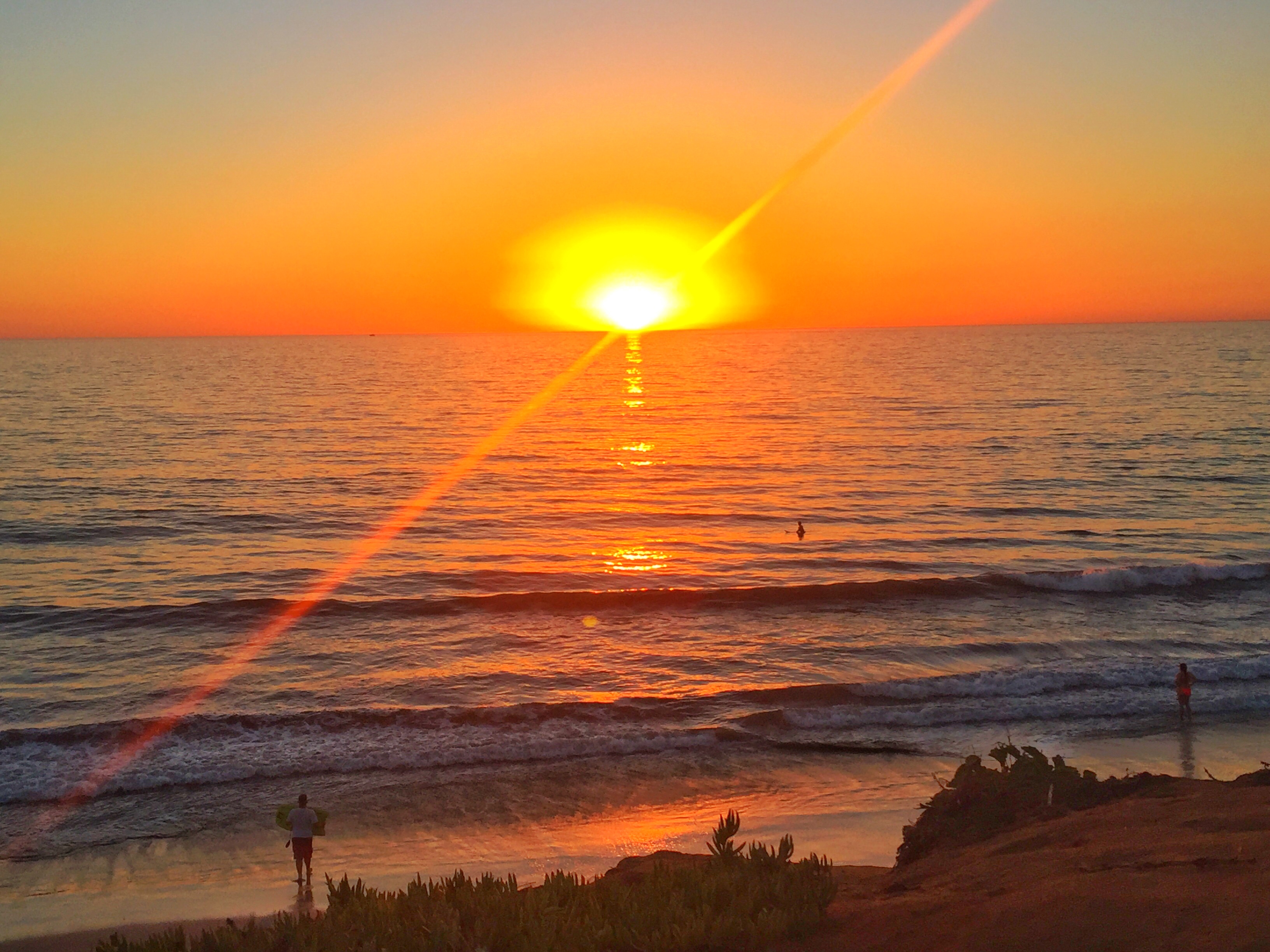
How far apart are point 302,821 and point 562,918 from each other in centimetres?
668

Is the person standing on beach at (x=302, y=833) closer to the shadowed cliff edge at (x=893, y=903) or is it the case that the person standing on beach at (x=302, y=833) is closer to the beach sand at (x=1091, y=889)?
the shadowed cliff edge at (x=893, y=903)

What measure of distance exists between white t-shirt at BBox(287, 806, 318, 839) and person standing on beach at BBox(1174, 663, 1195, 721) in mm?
15443

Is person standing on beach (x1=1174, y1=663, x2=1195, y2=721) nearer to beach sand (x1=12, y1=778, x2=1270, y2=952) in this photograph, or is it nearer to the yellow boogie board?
beach sand (x1=12, y1=778, x2=1270, y2=952)

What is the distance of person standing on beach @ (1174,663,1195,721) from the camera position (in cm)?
1873

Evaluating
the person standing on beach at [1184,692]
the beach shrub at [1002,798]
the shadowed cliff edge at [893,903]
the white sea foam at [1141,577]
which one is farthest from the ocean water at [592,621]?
the shadowed cliff edge at [893,903]

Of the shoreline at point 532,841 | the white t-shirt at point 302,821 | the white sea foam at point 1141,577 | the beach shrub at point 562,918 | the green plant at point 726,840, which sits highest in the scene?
the white sea foam at point 1141,577

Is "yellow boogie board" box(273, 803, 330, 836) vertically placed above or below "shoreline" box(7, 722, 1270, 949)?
above

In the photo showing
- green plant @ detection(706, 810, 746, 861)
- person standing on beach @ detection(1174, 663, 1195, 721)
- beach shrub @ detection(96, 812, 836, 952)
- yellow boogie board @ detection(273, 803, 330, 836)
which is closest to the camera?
beach shrub @ detection(96, 812, 836, 952)

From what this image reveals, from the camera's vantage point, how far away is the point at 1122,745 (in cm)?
1791

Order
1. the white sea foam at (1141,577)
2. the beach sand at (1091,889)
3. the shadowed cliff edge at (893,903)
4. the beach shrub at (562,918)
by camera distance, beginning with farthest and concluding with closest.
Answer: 1. the white sea foam at (1141,577)
2. the beach shrub at (562,918)
3. the shadowed cliff edge at (893,903)
4. the beach sand at (1091,889)

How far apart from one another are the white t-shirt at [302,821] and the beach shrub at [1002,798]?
7.51 metres

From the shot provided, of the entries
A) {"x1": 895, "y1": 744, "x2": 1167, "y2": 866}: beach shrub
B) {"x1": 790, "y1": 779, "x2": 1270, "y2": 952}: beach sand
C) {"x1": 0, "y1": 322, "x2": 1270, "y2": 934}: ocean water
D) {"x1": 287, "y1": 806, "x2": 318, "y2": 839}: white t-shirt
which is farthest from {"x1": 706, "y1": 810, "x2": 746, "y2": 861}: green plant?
{"x1": 287, "y1": 806, "x2": 318, "y2": 839}: white t-shirt

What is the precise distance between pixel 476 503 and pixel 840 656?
839 inches

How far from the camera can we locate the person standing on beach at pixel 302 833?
13000 millimetres
